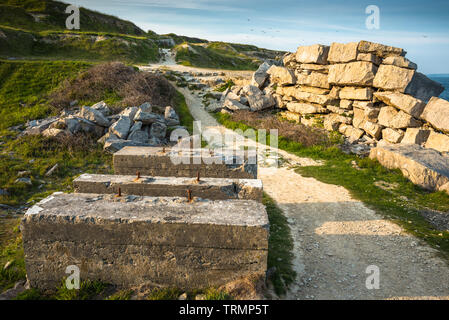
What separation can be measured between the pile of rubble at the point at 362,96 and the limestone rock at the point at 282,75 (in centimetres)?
6

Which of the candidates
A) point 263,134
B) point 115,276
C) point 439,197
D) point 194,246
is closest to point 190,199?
point 194,246

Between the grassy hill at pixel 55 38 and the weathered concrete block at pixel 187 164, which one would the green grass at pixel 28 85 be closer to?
the grassy hill at pixel 55 38

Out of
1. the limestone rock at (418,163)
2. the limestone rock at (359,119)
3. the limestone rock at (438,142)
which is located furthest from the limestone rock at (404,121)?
the limestone rock at (418,163)

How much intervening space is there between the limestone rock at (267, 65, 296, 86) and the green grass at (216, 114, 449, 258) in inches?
272

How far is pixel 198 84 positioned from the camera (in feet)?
89.8

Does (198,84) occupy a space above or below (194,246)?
above

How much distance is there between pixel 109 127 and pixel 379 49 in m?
13.5

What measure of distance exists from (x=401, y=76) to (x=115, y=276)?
1452cm

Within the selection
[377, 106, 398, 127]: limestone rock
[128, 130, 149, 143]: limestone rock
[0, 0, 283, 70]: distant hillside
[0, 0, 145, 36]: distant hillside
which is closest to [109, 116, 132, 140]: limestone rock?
[128, 130, 149, 143]: limestone rock

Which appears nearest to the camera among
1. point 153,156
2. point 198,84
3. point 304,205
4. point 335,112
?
point 153,156

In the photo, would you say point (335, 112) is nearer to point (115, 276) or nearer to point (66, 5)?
point (115, 276)

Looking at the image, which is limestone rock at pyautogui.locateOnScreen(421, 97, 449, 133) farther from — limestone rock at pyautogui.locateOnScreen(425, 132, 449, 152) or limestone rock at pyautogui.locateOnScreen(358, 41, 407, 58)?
limestone rock at pyautogui.locateOnScreen(358, 41, 407, 58)

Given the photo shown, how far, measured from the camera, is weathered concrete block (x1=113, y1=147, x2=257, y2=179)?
820 cm

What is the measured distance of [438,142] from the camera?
40.1 ft
